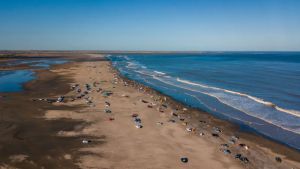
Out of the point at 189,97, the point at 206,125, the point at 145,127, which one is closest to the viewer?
the point at 145,127

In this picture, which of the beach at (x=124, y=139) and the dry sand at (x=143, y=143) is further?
the beach at (x=124, y=139)

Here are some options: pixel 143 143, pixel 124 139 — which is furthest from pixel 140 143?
pixel 124 139

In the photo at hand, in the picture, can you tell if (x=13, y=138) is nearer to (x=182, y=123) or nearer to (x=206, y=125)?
(x=182, y=123)

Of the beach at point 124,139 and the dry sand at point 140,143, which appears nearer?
the dry sand at point 140,143

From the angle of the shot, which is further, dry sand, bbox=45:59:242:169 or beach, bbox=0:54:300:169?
beach, bbox=0:54:300:169

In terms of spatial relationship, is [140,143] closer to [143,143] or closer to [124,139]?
[143,143]

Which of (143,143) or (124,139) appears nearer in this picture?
(143,143)

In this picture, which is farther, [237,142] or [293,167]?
[237,142]

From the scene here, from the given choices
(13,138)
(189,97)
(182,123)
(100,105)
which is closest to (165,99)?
(189,97)
